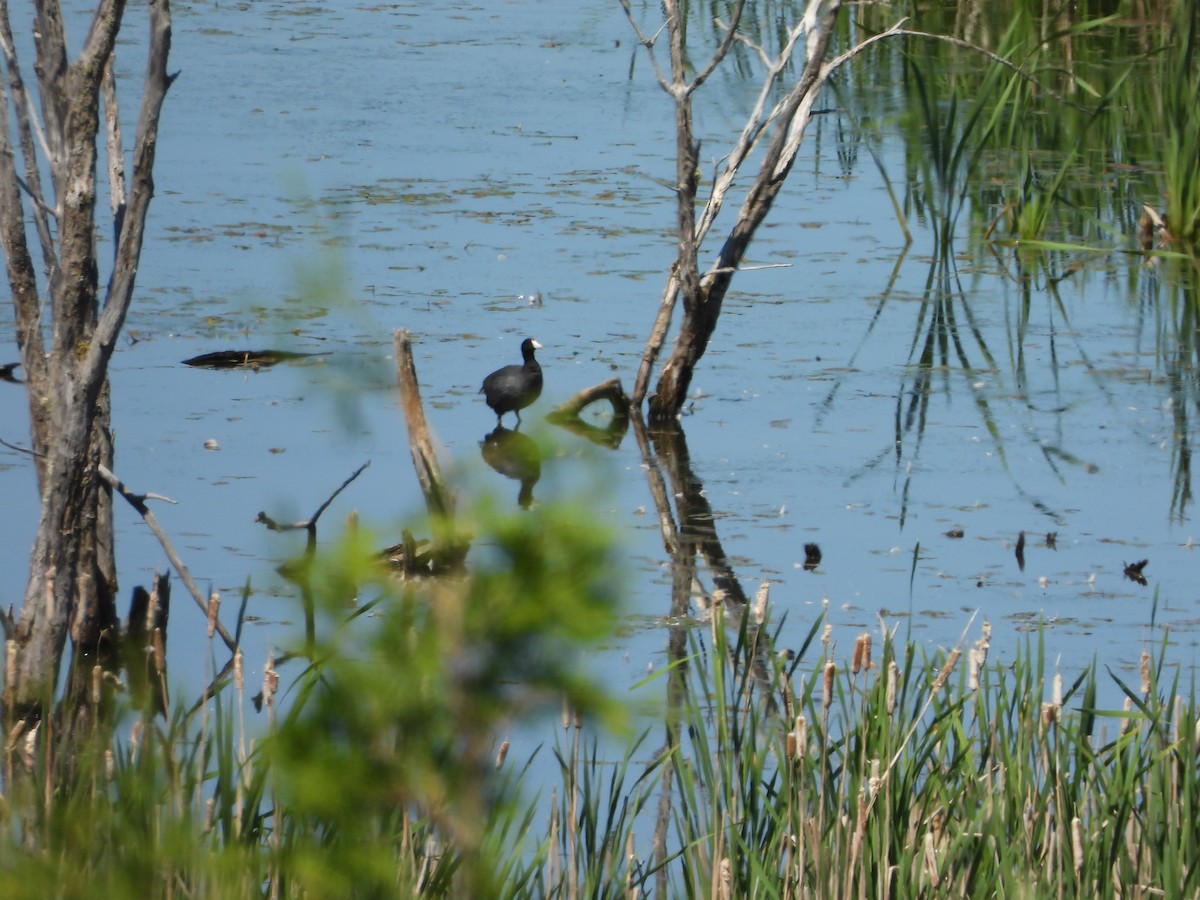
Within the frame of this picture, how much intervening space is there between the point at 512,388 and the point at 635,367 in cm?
89

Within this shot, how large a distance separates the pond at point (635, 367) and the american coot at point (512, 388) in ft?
0.48

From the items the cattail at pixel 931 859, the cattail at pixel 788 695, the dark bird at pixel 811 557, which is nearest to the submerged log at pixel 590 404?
the dark bird at pixel 811 557

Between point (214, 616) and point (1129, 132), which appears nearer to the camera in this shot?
point (214, 616)

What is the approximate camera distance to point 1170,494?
677cm

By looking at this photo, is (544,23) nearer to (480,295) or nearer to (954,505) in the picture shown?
(480,295)

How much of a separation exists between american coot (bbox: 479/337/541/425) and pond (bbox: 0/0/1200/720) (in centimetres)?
15

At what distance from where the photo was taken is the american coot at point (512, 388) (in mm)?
7395

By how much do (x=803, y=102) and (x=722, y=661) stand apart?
183 inches

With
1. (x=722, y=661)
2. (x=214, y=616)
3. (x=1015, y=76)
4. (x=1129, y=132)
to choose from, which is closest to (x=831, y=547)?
(x=722, y=661)

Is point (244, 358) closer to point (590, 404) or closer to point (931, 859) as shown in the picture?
point (590, 404)

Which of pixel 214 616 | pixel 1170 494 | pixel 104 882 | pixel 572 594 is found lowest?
pixel 1170 494

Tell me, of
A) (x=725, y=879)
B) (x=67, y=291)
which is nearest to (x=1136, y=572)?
(x=67, y=291)

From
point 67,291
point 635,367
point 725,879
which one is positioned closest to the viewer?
point 725,879

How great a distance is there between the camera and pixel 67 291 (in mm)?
4367
